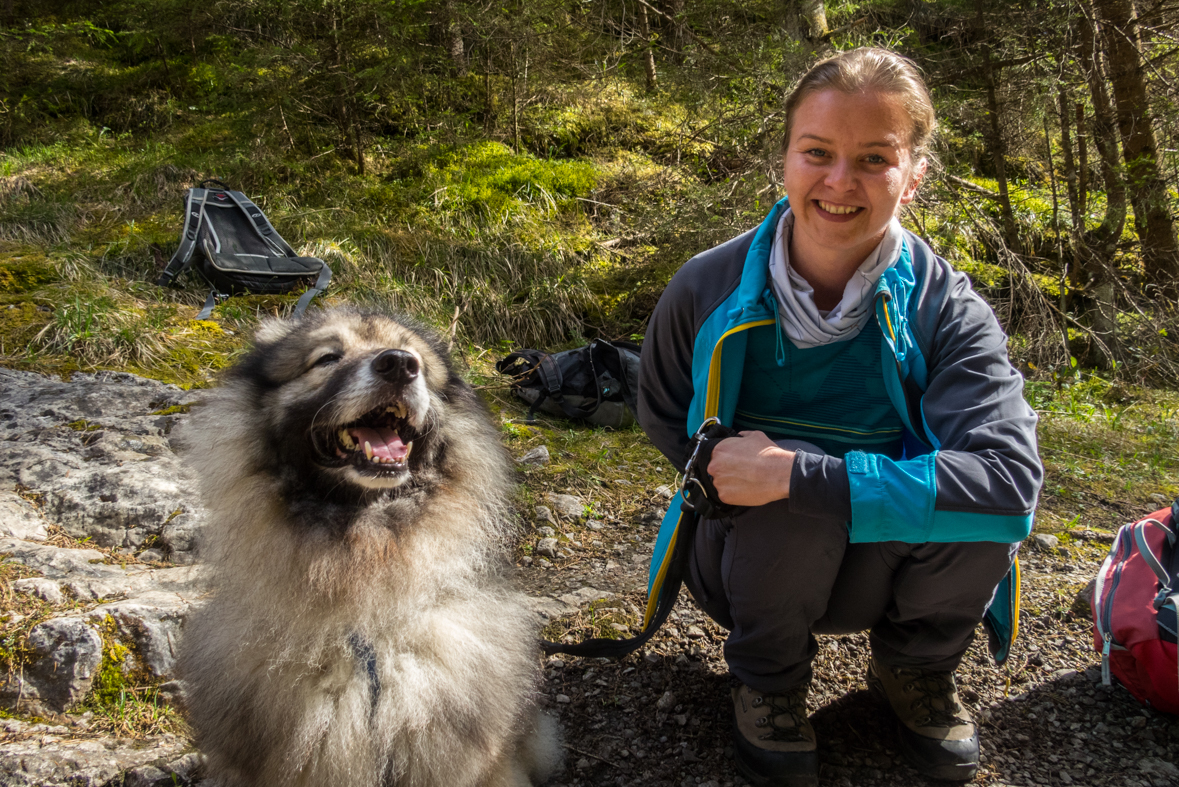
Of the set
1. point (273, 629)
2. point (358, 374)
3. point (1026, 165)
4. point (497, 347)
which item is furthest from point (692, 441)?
point (1026, 165)

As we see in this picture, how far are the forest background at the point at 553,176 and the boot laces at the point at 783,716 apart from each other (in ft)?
6.96

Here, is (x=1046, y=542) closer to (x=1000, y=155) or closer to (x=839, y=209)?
(x=839, y=209)

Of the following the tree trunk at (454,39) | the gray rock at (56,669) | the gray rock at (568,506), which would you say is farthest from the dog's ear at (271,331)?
the tree trunk at (454,39)

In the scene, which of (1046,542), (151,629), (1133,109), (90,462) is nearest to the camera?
(151,629)

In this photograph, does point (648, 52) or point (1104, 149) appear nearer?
point (1104, 149)

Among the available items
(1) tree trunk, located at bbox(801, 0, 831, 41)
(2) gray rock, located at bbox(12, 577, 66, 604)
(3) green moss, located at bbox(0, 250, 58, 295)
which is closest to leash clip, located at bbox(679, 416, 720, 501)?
(2) gray rock, located at bbox(12, 577, 66, 604)

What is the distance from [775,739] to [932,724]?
0.44 metres

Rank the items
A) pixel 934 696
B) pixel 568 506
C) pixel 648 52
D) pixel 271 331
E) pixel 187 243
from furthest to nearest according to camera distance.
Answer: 1. pixel 648 52
2. pixel 187 243
3. pixel 568 506
4. pixel 271 331
5. pixel 934 696

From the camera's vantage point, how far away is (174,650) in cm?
231

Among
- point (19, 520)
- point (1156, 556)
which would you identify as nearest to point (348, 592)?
point (19, 520)

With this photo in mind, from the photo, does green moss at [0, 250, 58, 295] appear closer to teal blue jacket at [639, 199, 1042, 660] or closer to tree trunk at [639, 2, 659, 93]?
teal blue jacket at [639, 199, 1042, 660]

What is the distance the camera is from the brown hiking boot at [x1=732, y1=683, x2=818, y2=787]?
1903 mm

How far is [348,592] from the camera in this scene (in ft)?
5.57

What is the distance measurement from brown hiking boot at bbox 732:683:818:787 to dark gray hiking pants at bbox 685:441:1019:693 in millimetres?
50
